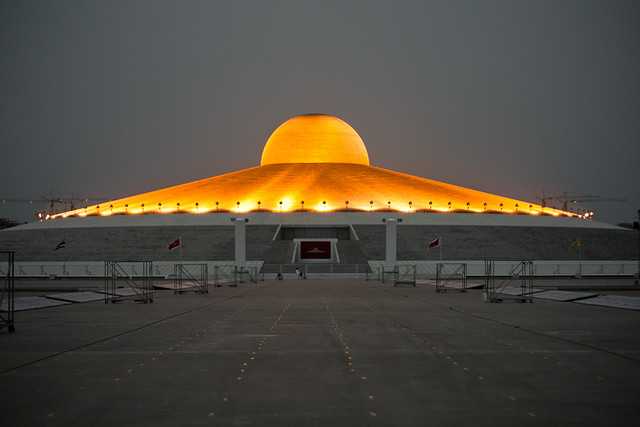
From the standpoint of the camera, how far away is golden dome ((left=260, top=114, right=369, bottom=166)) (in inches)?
3103

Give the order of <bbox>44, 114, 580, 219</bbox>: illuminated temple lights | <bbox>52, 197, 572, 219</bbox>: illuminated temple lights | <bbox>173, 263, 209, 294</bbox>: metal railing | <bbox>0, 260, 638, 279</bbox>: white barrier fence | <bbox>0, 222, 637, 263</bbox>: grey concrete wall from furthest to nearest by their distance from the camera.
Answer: <bbox>44, 114, 580, 219</bbox>: illuminated temple lights < <bbox>52, 197, 572, 219</bbox>: illuminated temple lights < <bbox>0, 222, 637, 263</bbox>: grey concrete wall < <bbox>0, 260, 638, 279</bbox>: white barrier fence < <bbox>173, 263, 209, 294</bbox>: metal railing

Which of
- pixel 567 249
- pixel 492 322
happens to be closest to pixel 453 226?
pixel 567 249

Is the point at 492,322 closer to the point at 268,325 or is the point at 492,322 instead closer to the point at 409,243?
the point at 268,325

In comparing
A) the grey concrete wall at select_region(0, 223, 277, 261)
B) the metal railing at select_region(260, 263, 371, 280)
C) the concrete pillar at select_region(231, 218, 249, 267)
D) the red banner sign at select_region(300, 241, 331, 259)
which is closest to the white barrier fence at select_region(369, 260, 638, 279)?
the metal railing at select_region(260, 263, 371, 280)

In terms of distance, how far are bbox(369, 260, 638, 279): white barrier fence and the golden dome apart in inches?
1067

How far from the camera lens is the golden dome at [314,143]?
78812mm

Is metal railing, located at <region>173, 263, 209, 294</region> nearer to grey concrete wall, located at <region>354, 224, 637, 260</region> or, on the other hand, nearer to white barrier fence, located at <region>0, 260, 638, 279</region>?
white barrier fence, located at <region>0, 260, 638, 279</region>

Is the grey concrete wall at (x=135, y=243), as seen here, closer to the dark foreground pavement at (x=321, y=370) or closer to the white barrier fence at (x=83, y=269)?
the white barrier fence at (x=83, y=269)

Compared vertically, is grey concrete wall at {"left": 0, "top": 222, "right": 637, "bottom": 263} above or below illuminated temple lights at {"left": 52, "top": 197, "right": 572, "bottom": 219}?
below

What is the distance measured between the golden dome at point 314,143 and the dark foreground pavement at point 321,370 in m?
61.2

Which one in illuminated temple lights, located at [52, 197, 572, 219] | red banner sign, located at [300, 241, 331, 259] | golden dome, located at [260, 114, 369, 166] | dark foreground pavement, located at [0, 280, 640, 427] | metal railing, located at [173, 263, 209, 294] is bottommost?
metal railing, located at [173, 263, 209, 294]

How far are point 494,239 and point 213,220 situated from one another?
2219 cm

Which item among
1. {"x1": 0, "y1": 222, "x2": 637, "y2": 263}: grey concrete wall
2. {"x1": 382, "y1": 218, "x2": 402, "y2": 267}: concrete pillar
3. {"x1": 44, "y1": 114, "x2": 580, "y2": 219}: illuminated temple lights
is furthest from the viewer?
{"x1": 44, "y1": 114, "x2": 580, "y2": 219}: illuminated temple lights

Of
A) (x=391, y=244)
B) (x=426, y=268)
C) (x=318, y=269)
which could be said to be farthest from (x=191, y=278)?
(x=426, y=268)
